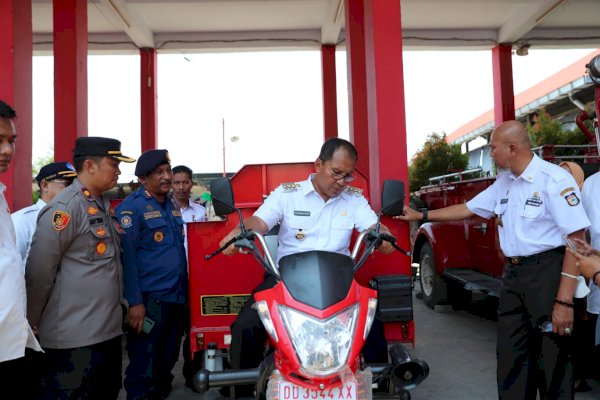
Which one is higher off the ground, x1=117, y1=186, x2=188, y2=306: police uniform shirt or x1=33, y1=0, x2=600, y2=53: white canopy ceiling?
x1=33, y1=0, x2=600, y2=53: white canopy ceiling

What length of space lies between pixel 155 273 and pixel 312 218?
130 centimetres

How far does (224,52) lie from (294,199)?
9962 mm

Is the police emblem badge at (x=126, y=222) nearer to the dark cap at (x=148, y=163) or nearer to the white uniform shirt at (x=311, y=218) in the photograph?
the dark cap at (x=148, y=163)

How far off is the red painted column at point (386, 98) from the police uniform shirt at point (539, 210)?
1.27 m

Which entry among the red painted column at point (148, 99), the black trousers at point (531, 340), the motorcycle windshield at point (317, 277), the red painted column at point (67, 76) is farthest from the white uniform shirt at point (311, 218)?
the red painted column at point (148, 99)

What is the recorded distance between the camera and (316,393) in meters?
1.93

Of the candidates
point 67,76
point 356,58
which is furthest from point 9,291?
A: point 356,58

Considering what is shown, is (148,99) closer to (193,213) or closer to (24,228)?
(193,213)

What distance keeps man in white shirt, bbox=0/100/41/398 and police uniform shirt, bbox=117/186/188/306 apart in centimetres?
121

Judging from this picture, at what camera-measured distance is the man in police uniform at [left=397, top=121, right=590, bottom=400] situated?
280 cm

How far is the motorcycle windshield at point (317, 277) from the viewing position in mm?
1975

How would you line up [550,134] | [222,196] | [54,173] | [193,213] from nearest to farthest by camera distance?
[222,196]
[54,173]
[193,213]
[550,134]

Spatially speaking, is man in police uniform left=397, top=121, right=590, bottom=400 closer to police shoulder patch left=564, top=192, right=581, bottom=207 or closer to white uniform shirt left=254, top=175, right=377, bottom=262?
police shoulder patch left=564, top=192, right=581, bottom=207

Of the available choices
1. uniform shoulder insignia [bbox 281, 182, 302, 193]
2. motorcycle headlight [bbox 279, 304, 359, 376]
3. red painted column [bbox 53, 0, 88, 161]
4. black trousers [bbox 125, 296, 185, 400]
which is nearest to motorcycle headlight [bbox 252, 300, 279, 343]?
motorcycle headlight [bbox 279, 304, 359, 376]
